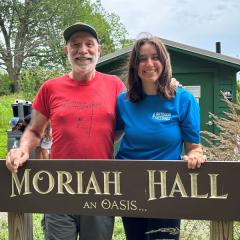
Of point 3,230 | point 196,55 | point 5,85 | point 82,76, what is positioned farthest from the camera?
point 5,85

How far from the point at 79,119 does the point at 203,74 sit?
27.3 feet

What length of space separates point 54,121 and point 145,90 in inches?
22.3

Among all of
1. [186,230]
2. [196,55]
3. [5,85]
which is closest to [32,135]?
[186,230]

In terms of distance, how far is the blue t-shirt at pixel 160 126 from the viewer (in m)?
2.46

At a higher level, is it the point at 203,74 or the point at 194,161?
the point at 203,74

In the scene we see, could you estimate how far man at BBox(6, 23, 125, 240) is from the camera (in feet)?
8.47

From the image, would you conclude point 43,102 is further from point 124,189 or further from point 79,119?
point 124,189

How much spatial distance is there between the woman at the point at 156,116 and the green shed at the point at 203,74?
786 centimetres

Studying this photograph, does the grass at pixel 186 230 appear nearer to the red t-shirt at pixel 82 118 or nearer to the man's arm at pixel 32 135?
the red t-shirt at pixel 82 118

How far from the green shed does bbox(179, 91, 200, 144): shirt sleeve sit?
792 cm

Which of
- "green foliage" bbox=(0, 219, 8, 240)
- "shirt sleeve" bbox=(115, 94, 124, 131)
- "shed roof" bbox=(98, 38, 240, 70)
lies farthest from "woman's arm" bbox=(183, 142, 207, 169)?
"shed roof" bbox=(98, 38, 240, 70)

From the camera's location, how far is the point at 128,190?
2355 mm

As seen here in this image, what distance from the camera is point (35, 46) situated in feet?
115

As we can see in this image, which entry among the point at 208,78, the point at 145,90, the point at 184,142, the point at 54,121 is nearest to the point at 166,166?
the point at 184,142
